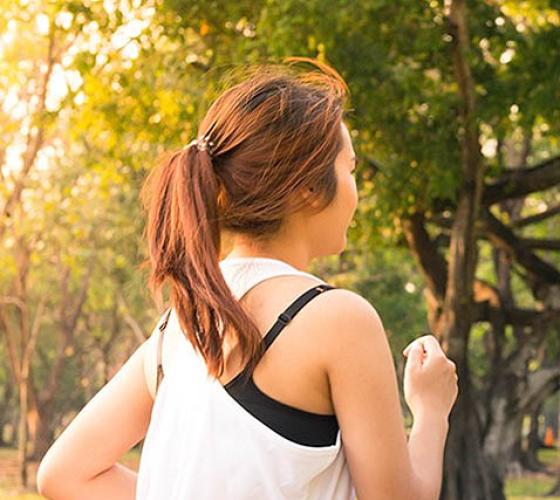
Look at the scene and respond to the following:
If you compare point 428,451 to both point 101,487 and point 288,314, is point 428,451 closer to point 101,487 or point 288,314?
point 288,314

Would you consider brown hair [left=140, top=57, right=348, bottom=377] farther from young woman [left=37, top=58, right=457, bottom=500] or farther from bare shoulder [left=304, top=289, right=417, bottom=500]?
bare shoulder [left=304, top=289, right=417, bottom=500]

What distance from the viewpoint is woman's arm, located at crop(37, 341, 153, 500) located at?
2270mm

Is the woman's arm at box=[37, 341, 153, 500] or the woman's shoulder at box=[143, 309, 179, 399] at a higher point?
the woman's shoulder at box=[143, 309, 179, 399]

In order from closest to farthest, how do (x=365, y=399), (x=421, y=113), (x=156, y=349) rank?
(x=365, y=399) → (x=156, y=349) → (x=421, y=113)

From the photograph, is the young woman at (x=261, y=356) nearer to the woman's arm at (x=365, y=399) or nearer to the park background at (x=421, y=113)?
the woman's arm at (x=365, y=399)

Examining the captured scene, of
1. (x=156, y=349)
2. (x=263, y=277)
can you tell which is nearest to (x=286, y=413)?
(x=263, y=277)

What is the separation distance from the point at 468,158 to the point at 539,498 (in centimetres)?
1263

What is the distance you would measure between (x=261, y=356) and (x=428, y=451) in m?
0.29

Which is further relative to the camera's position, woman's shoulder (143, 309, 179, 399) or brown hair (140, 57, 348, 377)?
woman's shoulder (143, 309, 179, 399)

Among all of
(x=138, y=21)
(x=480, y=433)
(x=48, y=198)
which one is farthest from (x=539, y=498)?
(x=138, y=21)

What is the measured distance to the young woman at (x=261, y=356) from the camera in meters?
1.97

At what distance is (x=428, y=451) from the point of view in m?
2.07

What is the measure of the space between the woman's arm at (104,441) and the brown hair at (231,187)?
0.20 m

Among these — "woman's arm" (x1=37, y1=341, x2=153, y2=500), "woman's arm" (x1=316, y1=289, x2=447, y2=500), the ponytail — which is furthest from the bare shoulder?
"woman's arm" (x1=37, y1=341, x2=153, y2=500)
